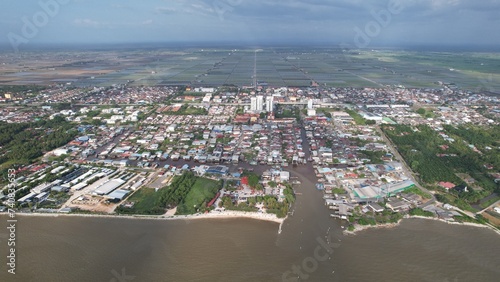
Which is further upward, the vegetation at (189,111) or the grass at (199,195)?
the vegetation at (189,111)

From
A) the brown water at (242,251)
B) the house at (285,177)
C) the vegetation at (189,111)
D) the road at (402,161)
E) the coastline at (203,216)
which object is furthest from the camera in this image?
the vegetation at (189,111)

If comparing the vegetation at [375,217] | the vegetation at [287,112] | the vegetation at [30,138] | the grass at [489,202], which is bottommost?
the grass at [489,202]

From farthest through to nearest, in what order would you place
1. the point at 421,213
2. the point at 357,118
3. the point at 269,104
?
the point at 269,104 < the point at 357,118 < the point at 421,213

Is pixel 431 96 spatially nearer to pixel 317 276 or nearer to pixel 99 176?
pixel 317 276

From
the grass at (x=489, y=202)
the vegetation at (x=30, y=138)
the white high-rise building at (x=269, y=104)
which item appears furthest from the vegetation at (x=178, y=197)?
the white high-rise building at (x=269, y=104)

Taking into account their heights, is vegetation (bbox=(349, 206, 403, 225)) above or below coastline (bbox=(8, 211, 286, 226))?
below

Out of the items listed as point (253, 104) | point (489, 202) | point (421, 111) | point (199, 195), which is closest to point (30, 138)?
point (199, 195)

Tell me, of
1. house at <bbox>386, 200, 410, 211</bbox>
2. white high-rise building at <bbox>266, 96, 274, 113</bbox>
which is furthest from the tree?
house at <bbox>386, 200, 410, 211</bbox>

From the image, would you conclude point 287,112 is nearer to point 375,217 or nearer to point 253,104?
point 253,104

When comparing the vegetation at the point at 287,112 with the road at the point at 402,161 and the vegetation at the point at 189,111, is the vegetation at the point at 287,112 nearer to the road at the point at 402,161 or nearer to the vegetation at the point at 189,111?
the vegetation at the point at 189,111

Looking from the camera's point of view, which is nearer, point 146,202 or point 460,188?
point 146,202

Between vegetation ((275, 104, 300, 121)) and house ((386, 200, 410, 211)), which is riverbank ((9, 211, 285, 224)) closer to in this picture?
house ((386, 200, 410, 211))
